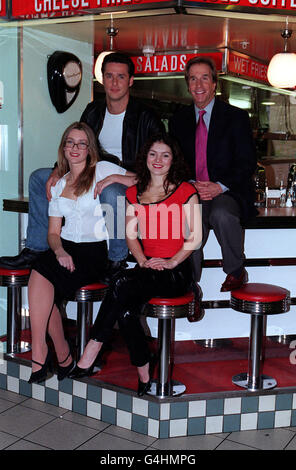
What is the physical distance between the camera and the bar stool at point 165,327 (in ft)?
9.10

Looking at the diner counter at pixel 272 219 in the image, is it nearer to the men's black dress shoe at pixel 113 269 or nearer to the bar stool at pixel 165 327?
the bar stool at pixel 165 327

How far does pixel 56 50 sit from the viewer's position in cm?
419

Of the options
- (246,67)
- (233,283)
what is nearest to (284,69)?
(246,67)

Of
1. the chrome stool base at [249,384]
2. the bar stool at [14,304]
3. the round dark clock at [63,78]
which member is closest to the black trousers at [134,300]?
the chrome stool base at [249,384]

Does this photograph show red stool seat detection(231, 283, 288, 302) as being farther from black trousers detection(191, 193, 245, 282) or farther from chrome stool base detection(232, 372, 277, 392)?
chrome stool base detection(232, 372, 277, 392)

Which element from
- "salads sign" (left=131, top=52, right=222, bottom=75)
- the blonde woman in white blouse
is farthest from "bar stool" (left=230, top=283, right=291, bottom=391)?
"salads sign" (left=131, top=52, right=222, bottom=75)

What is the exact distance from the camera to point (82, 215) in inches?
121

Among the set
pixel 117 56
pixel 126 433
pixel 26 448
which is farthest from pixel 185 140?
pixel 26 448

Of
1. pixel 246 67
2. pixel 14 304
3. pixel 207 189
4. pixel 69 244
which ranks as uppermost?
pixel 246 67

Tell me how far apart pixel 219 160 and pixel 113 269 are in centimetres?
88

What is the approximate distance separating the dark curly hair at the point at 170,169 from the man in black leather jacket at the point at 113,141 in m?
0.16

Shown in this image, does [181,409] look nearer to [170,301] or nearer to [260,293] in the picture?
[170,301]

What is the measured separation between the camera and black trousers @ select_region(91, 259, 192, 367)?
9.11 ft

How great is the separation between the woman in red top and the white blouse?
0.65ft
